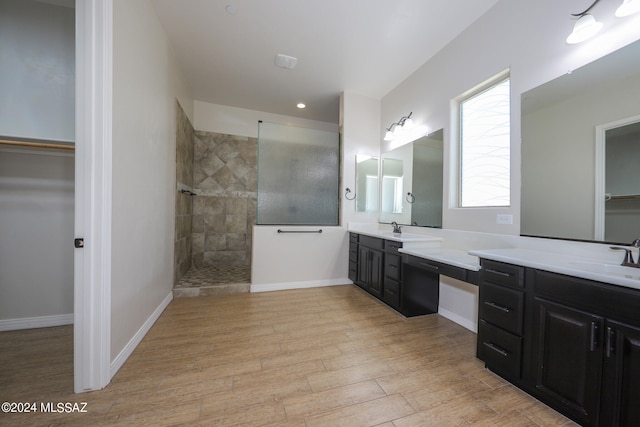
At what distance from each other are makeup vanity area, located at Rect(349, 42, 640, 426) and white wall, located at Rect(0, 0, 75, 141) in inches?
129

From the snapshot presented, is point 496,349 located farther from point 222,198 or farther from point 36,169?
point 222,198

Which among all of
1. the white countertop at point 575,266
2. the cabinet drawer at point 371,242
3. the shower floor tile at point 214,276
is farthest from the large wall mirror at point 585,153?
the shower floor tile at point 214,276

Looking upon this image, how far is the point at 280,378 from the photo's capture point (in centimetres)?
154

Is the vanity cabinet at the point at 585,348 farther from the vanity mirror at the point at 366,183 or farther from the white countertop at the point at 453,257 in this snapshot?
the vanity mirror at the point at 366,183

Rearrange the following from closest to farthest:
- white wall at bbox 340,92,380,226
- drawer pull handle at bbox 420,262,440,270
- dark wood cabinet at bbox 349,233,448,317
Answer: drawer pull handle at bbox 420,262,440,270 < dark wood cabinet at bbox 349,233,448,317 < white wall at bbox 340,92,380,226

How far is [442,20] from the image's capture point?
2.27 meters

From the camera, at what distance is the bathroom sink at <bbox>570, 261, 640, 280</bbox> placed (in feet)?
3.89

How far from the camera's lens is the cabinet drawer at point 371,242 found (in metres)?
2.87

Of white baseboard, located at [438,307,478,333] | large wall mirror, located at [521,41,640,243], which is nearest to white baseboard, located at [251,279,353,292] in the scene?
white baseboard, located at [438,307,478,333]

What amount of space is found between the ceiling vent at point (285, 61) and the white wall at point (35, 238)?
7.62 feet

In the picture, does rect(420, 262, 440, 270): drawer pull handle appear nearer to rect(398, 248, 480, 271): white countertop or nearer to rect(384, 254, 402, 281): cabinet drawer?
rect(398, 248, 480, 271): white countertop

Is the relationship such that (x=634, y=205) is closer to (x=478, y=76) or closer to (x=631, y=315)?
(x=631, y=315)

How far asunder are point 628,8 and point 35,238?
4.48 meters

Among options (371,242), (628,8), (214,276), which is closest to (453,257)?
(371,242)
